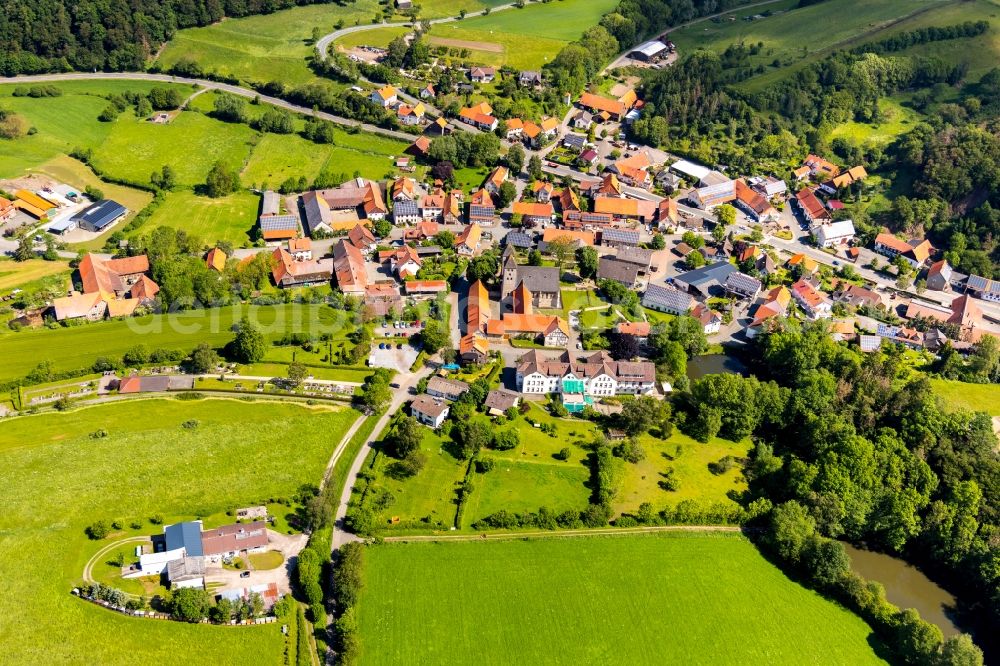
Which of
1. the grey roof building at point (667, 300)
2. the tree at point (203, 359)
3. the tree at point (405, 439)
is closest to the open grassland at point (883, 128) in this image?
the grey roof building at point (667, 300)

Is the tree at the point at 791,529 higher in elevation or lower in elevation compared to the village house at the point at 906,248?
lower

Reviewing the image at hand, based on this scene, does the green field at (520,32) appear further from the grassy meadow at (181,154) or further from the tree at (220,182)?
the tree at (220,182)

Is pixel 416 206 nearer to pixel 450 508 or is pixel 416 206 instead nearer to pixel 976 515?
pixel 450 508

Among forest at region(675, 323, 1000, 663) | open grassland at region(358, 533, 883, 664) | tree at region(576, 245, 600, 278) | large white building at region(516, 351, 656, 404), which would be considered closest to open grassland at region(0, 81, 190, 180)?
tree at region(576, 245, 600, 278)

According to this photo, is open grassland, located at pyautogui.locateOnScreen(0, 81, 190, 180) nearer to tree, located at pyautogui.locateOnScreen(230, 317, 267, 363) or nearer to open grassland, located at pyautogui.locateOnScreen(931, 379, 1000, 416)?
tree, located at pyautogui.locateOnScreen(230, 317, 267, 363)

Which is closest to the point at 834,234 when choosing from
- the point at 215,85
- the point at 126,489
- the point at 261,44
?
the point at 126,489
